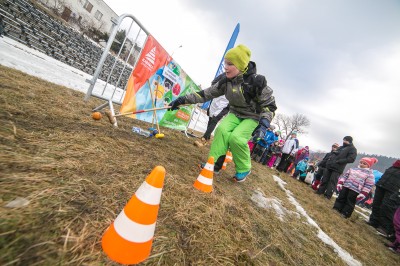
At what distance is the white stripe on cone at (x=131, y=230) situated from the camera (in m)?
1.02

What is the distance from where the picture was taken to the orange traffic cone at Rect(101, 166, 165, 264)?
0.99 m

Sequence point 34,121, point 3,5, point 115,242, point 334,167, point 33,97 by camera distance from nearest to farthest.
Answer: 1. point 115,242
2. point 34,121
3. point 33,97
4. point 334,167
5. point 3,5

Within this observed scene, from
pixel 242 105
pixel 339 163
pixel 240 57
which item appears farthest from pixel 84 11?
pixel 339 163

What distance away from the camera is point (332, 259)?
2.30 metres

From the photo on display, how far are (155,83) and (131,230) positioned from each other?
4332 mm

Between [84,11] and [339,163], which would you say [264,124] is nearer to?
[339,163]

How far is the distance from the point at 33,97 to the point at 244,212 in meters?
3.17

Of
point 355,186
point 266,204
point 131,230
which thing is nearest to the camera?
point 131,230

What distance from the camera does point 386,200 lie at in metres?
6.08

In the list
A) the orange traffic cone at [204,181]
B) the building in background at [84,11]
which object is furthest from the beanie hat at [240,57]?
the building in background at [84,11]

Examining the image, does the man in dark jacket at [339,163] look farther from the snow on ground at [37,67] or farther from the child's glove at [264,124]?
the snow on ground at [37,67]

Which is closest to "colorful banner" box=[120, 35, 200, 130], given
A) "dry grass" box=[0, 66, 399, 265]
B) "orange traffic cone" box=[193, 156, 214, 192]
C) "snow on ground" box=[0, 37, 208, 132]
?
"snow on ground" box=[0, 37, 208, 132]

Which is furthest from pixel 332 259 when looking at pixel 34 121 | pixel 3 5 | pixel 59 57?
pixel 59 57

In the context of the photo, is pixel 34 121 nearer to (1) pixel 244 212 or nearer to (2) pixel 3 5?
(1) pixel 244 212
